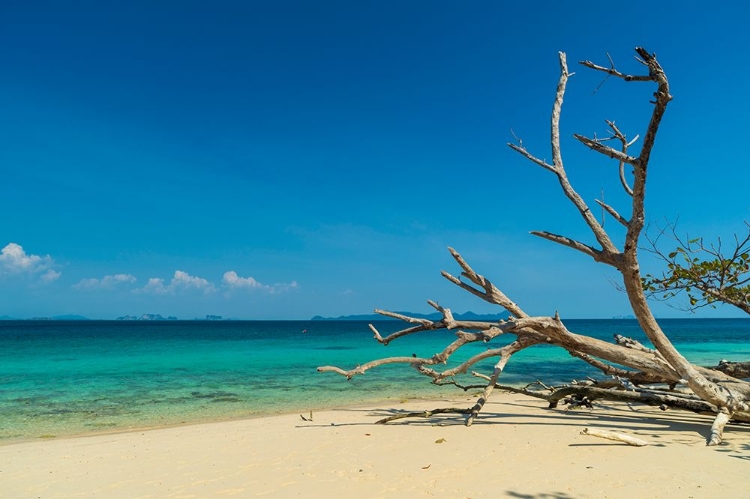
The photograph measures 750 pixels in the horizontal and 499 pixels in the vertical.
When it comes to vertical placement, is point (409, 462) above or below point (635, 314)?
below

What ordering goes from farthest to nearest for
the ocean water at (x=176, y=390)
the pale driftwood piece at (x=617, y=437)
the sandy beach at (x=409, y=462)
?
1. the ocean water at (x=176, y=390)
2. the pale driftwood piece at (x=617, y=437)
3. the sandy beach at (x=409, y=462)

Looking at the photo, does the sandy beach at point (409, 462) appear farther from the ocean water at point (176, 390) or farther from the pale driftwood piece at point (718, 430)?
the ocean water at point (176, 390)

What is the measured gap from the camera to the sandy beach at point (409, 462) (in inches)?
200

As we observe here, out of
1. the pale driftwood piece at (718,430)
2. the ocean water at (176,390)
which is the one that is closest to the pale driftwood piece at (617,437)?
the pale driftwood piece at (718,430)

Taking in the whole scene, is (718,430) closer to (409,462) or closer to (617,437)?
(617,437)

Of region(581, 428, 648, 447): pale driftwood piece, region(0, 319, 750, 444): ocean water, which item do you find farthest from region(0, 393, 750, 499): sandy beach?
region(0, 319, 750, 444): ocean water

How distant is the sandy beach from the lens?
16.7ft

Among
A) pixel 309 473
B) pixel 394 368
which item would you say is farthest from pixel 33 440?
pixel 394 368

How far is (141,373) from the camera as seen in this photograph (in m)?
23.1

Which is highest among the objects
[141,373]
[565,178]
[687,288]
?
[565,178]

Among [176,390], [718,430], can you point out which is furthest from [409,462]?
[176,390]

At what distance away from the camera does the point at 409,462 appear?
6148mm

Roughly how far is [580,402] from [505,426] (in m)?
2.62

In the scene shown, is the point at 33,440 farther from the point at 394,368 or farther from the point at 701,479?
the point at 394,368
